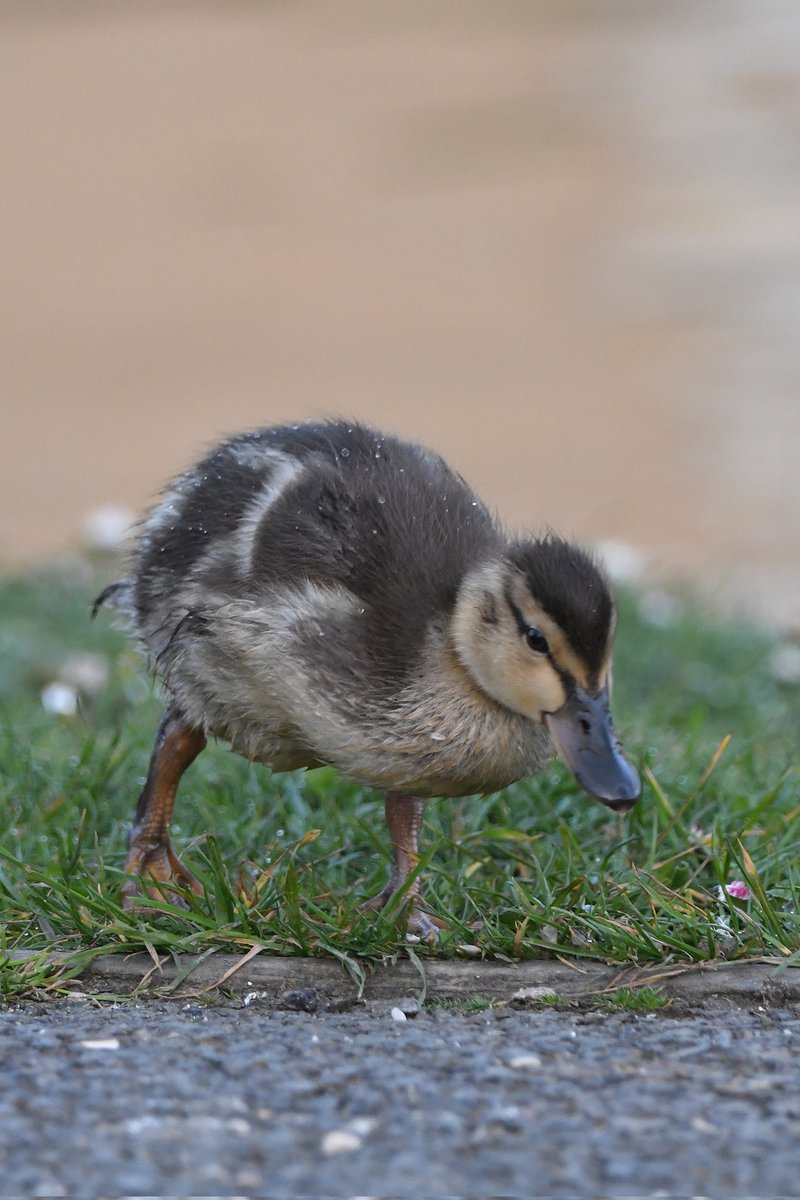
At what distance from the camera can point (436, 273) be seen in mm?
18078

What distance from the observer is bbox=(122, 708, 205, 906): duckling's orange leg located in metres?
4.64

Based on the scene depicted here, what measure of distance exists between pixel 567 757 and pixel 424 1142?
1111 mm

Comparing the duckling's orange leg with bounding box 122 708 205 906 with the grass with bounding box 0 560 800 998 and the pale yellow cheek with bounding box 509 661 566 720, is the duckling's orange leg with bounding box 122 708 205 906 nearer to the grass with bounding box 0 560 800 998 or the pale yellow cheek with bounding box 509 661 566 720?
the grass with bounding box 0 560 800 998

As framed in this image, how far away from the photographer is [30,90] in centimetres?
2498

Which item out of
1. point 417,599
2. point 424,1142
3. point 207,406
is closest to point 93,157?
point 207,406

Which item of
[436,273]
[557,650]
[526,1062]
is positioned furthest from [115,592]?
[436,273]

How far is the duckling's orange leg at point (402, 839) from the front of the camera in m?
4.38

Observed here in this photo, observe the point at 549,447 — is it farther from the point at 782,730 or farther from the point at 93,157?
the point at 93,157

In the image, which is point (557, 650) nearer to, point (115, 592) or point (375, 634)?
point (375, 634)

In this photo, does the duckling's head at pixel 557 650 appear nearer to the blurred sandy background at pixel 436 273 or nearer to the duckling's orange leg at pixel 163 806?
the duckling's orange leg at pixel 163 806

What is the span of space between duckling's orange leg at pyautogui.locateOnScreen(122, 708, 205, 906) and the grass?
9cm

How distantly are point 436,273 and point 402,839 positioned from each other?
1413 cm

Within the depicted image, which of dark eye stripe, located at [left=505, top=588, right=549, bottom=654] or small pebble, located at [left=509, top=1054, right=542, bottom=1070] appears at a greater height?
dark eye stripe, located at [left=505, top=588, right=549, bottom=654]

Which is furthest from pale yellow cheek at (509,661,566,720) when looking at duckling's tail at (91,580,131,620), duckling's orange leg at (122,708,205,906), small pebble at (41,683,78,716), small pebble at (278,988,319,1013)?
small pebble at (41,683,78,716)
